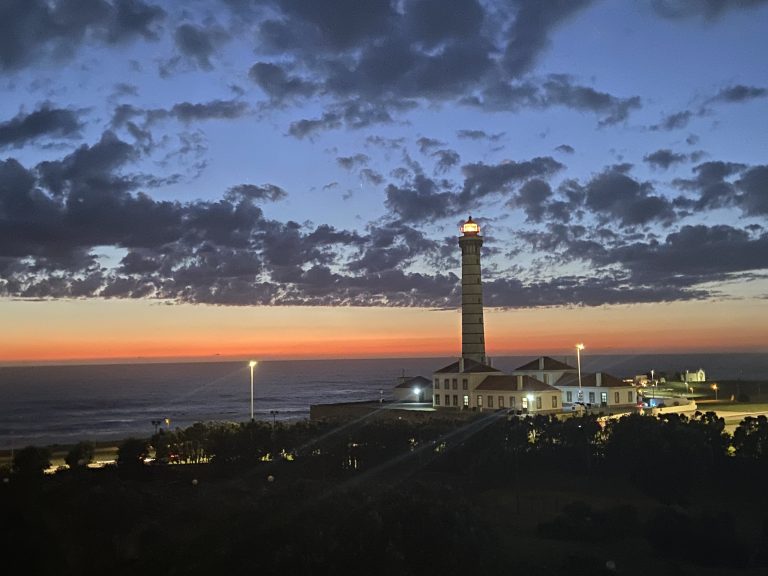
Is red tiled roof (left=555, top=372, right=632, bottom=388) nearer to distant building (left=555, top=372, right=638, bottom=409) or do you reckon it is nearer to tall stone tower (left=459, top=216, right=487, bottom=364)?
distant building (left=555, top=372, right=638, bottom=409)

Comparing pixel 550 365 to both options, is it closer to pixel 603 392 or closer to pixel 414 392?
pixel 603 392

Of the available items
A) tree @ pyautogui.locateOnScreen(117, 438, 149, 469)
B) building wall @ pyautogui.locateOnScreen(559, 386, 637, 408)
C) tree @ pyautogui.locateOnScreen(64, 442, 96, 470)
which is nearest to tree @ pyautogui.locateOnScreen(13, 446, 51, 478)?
tree @ pyautogui.locateOnScreen(64, 442, 96, 470)

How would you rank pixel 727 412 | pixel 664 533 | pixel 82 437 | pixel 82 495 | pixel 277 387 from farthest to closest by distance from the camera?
pixel 277 387 → pixel 82 437 → pixel 727 412 → pixel 664 533 → pixel 82 495

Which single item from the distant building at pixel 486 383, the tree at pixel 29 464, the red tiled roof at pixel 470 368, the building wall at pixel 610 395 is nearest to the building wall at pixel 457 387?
the distant building at pixel 486 383

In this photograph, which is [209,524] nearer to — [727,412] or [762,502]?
[762,502]

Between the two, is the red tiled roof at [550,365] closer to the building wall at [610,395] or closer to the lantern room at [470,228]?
the building wall at [610,395]

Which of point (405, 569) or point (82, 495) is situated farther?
point (82, 495)

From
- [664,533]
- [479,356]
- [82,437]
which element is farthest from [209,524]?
[82,437]
